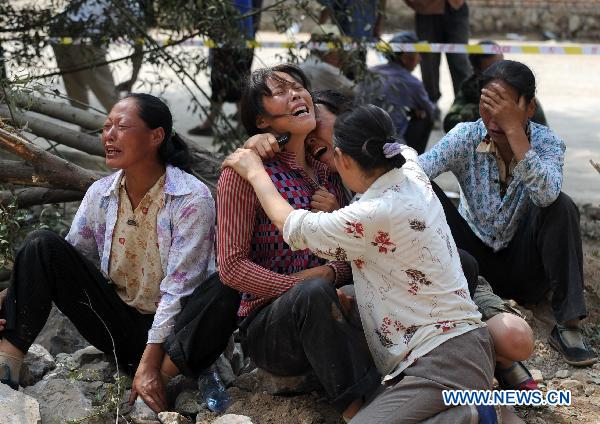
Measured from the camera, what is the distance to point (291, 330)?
3121 mm

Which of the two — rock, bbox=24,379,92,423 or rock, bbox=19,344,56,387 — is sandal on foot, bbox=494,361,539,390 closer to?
rock, bbox=24,379,92,423

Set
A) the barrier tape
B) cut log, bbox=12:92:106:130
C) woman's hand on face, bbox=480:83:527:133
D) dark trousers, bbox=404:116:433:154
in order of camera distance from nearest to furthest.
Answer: woman's hand on face, bbox=480:83:527:133 < cut log, bbox=12:92:106:130 < the barrier tape < dark trousers, bbox=404:116:433:154

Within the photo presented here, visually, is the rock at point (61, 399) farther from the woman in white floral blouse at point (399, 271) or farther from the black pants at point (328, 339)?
the woman in white floral blouse at point (399, 271)

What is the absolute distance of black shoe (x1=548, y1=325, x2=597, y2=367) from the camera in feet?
12.8

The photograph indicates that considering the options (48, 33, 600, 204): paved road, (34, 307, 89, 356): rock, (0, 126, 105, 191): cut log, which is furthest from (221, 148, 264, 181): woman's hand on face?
(48, 33, 600, 204): paved road

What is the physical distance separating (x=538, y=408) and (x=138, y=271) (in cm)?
160

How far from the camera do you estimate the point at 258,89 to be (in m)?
3.49

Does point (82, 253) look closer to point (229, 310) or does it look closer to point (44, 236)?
point (44, 236)

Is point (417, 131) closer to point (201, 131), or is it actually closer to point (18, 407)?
point (201, 131)

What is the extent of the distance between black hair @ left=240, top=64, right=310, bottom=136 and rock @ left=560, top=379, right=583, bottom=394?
155cm

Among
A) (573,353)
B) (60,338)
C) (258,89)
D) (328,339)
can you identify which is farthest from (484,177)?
(60,338)

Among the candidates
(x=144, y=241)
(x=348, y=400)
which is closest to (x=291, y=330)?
(x=348, y=400)

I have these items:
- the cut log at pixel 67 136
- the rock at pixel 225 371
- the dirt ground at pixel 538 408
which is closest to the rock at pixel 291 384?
the dirt ground at pixel 538 408

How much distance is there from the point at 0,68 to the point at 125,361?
1.70 metres
